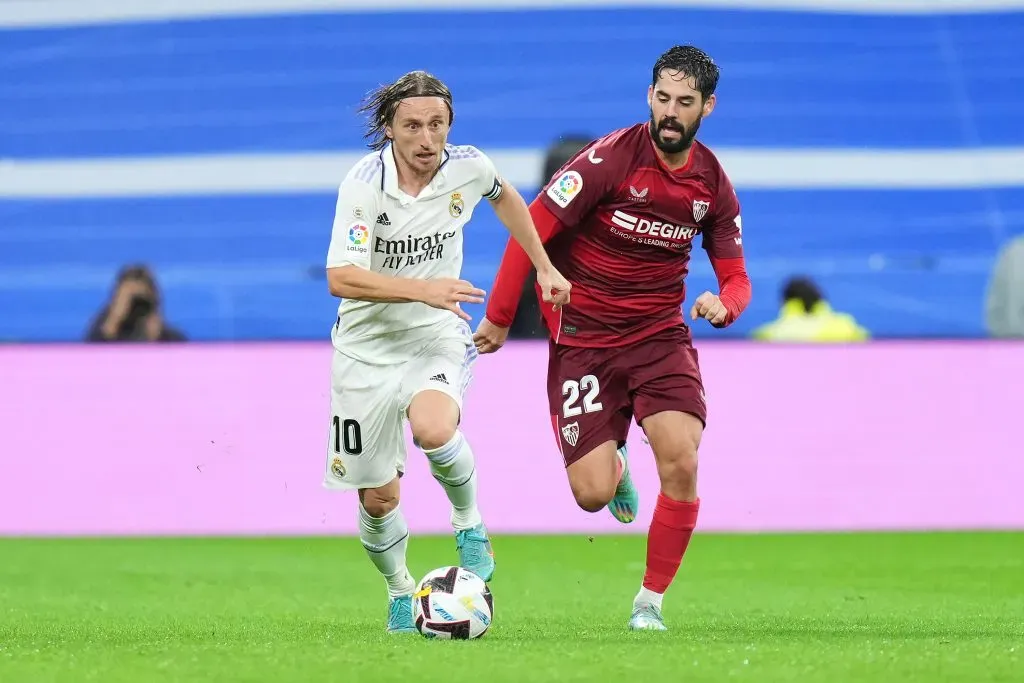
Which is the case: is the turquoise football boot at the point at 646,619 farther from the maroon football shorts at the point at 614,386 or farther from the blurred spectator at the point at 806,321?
the blurred spectator at the point at 806,321

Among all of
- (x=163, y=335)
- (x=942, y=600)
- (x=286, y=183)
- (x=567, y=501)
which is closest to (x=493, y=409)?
(x=567, y=501)

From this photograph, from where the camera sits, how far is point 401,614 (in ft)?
20.3

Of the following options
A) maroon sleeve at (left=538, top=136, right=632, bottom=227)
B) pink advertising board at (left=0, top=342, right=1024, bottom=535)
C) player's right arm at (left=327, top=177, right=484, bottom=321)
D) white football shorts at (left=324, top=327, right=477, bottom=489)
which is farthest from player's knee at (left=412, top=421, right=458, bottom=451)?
pink advertising board at (left=0, top=342, right=1024, bottom=535)

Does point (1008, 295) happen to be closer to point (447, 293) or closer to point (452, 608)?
point (447, 293)

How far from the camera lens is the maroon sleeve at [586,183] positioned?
6.21 m

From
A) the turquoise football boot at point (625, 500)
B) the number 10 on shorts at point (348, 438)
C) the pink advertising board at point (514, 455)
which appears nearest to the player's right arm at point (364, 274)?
the number 10 on shorts at point (348, 438)

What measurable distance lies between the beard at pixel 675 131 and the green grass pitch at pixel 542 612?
1691 mm

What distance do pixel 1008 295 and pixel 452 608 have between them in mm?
6676

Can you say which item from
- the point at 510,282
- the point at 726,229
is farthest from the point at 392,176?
the point at 726,229

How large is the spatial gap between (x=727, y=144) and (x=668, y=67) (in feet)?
32.9

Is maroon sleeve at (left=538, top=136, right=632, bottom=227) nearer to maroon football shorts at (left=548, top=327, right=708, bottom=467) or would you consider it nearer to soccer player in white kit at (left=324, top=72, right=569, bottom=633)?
soccer player in white kit at (left=324, top=72, right=569, bottom=633)

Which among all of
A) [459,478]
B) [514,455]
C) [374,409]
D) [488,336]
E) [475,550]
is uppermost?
[488,336]

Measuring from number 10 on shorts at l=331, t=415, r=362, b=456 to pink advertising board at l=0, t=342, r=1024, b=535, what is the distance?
3.88 meters

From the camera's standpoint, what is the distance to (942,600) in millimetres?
7188
